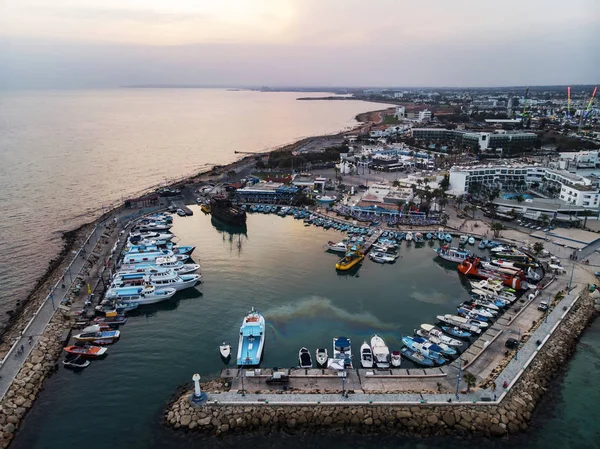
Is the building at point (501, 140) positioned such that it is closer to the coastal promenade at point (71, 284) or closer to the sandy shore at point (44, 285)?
the coastal promenade at point (71, 284)

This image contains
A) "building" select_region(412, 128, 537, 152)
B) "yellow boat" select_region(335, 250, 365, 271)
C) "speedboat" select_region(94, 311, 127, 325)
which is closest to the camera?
"speedboat" select_region(94, 311, 127, 325)

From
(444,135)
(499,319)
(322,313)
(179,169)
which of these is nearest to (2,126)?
(179,169)

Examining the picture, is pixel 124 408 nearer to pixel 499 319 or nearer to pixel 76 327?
pixel 76 327

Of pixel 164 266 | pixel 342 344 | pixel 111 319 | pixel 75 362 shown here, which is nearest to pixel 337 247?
pixel 164 266

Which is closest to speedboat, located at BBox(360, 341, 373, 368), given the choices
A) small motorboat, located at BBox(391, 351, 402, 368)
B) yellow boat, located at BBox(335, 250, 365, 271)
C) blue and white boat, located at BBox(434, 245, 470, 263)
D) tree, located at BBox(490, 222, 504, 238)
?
small motorboat, located at BBox(391, 351, 402, 368)

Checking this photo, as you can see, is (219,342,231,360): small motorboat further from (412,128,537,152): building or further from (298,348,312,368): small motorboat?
(412,128,537,152): building
